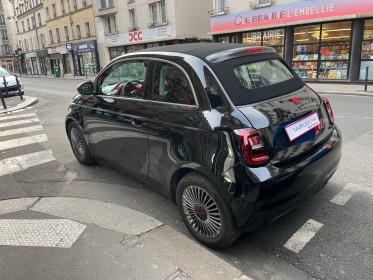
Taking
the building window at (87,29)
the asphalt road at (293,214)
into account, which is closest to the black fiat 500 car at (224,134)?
the asphalt road at (293,214)

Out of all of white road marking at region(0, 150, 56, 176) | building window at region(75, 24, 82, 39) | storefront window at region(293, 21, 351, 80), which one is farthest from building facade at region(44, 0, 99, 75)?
white road marking at region(0, 150, 56, 176)

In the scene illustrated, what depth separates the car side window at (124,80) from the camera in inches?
140

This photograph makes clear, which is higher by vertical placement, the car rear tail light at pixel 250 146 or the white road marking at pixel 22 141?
the car rear tail light at pixel 250 146

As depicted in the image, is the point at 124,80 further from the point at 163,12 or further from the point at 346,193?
the point at 163,12

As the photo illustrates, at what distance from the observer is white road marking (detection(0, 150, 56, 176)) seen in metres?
A: 5.39

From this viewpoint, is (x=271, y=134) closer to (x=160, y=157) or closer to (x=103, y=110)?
(x=160, y=157)

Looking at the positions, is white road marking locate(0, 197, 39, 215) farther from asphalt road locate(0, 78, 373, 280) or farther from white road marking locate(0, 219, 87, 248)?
white road marking locate(0, 219, 87, 248)

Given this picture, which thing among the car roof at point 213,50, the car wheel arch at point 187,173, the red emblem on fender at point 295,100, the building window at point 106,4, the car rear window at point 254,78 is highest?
the building window at point 106,4

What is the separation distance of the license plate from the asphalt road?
0.98 meters

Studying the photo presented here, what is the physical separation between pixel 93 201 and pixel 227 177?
211 centimetres

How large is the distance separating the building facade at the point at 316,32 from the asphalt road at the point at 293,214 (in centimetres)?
1060

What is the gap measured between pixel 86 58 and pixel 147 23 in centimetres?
1122

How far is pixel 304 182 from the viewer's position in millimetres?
2820

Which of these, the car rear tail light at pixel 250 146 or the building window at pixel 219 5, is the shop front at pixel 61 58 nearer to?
the building window at pixel 219 5
